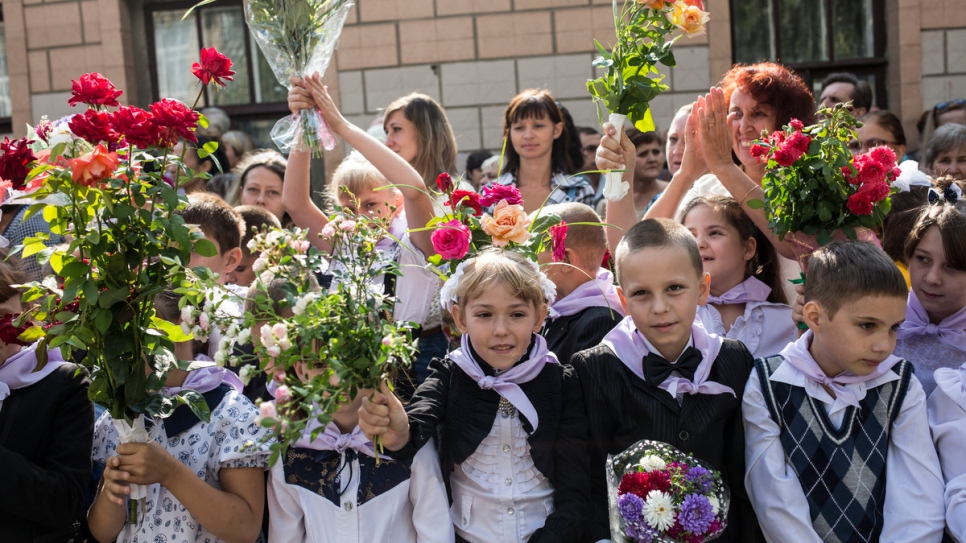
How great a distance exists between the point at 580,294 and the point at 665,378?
2.15 feet

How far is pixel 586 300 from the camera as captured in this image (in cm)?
327

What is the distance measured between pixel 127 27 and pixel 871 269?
741cm

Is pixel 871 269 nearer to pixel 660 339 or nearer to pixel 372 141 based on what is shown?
pixel 660 339

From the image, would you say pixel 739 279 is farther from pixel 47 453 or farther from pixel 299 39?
pixel 47 453

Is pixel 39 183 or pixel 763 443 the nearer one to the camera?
pixel 39 183

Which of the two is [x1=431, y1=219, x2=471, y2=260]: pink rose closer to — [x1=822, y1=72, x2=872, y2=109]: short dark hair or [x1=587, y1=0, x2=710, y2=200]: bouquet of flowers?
[x1=587, y1=0, x2=710, y2=200]: bouquet of flowers

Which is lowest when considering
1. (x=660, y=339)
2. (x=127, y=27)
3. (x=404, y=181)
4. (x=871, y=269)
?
(x=660, y=339)

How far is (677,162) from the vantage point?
445 cm

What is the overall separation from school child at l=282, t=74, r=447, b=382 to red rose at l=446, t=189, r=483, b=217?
1.23 ft

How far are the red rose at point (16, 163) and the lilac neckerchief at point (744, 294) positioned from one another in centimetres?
235

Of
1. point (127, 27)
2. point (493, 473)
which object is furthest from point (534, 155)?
point (127, 27)

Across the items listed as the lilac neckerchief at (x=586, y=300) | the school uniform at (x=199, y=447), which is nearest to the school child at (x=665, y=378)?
the lilac neckerchief at (x=586, y=300)

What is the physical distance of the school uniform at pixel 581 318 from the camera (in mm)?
3199

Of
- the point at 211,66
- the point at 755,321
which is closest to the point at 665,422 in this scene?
the point at 755,321
